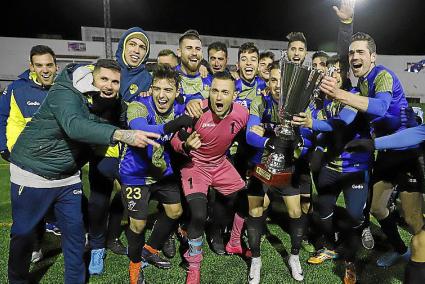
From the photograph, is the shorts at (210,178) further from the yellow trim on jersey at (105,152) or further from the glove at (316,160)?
the glove at (316,160)

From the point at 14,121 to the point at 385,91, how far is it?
12.6ft

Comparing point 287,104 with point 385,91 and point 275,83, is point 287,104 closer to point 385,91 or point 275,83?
point 275,83

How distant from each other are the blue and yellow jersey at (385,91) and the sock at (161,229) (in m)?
2.17

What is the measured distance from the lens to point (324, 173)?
12.4 feet

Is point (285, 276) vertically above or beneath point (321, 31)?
beneath

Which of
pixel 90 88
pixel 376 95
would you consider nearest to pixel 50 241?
pixel 90 88

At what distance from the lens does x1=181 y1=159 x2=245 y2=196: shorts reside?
3527mm

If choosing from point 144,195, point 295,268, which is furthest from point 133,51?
point 295,268

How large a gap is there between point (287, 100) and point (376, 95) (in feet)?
2.85

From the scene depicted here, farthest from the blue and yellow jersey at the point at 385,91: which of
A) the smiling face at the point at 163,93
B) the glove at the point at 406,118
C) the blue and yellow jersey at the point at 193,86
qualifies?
the smiling face at the point at 163,93

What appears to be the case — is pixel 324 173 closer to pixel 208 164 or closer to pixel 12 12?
pixel 208 164

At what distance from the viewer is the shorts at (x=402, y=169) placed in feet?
10.5

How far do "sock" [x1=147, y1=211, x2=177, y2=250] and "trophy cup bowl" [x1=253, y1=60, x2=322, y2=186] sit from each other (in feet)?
3.85

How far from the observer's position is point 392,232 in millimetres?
4012
